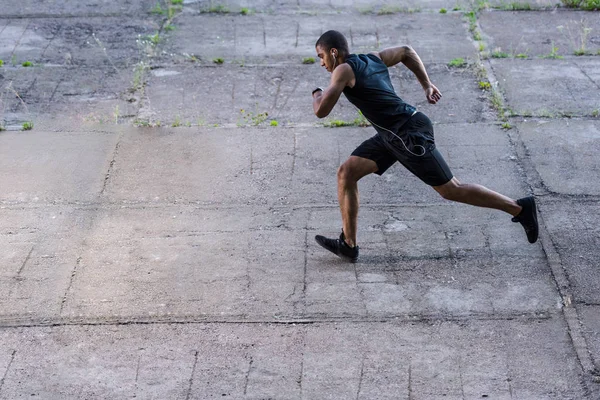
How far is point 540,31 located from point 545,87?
1.88m

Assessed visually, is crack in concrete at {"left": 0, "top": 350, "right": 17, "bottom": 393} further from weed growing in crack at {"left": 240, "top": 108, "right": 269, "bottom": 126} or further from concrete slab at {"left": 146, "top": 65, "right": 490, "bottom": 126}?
weed growing in crack at {"left": 240, "top": 108, "right": 269, "bottom": 126}

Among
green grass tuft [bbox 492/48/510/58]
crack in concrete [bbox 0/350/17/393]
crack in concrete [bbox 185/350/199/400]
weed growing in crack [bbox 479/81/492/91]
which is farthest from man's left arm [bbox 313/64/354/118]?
green grass tuft [bbox 492/48/510/58]

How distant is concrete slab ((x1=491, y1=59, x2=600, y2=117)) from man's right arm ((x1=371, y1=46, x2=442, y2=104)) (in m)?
2.39

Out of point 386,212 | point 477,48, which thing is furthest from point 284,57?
point 386,212

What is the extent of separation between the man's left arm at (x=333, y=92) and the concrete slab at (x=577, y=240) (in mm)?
1982

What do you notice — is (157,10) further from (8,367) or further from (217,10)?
(8,367)

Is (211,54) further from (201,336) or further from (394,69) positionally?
(201,336)

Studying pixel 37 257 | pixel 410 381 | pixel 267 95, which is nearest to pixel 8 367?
pixel 37 257

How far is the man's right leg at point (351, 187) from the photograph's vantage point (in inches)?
243

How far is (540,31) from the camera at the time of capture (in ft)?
35.3

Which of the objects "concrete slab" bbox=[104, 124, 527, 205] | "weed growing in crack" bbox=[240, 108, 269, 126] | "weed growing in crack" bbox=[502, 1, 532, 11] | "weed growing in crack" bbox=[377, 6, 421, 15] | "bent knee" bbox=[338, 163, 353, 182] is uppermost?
"bent knee" bbox=[338, 163, 353, 182]

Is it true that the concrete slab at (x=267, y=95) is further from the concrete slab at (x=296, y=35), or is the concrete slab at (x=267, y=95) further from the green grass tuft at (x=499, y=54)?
the green grass tuft at (x=499, y=54)

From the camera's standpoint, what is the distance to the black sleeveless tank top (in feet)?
19.7

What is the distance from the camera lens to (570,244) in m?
6.46
